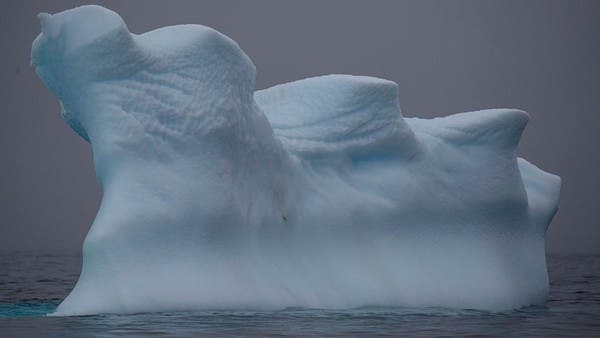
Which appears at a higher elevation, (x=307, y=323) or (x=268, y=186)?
(x=268, y=186)

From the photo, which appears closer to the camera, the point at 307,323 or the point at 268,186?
the point at 307,323

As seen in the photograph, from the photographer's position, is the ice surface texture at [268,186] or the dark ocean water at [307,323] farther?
the ice surface texture at [268,186]

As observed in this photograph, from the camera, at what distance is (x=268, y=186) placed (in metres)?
15.3

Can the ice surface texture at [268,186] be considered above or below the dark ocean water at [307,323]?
above

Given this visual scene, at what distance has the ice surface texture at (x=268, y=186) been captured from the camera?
13984 millimetres

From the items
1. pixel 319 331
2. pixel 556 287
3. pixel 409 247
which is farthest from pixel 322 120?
pixel 556 287

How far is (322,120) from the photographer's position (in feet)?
54.4

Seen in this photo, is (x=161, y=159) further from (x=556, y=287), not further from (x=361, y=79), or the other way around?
(x=556, y=287)

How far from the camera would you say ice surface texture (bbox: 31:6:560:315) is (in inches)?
551

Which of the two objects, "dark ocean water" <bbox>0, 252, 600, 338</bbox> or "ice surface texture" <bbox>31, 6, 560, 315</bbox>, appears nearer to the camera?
"dark ocean water" <bbox>0, 252, 600, 338</bbox>

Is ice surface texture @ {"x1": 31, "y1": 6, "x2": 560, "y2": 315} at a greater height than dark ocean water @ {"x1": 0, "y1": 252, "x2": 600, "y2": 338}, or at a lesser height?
greater

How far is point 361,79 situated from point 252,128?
233cm

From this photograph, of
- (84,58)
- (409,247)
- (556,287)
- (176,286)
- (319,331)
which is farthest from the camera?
(556,287)

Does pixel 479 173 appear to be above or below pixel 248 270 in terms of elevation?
above
